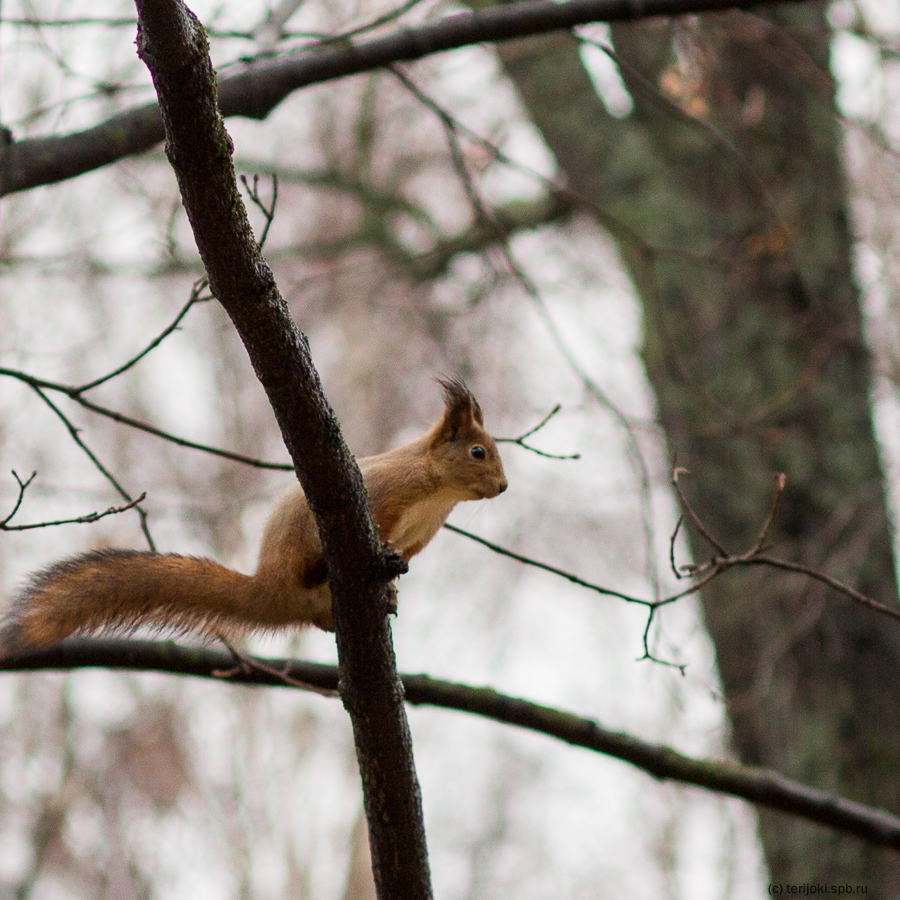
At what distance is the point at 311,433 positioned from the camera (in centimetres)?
182

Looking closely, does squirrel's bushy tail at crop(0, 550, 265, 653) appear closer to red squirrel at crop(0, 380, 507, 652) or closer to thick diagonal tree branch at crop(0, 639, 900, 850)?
red squirrel at crop(0, 380, 507, 652)

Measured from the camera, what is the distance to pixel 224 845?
32.4 ft

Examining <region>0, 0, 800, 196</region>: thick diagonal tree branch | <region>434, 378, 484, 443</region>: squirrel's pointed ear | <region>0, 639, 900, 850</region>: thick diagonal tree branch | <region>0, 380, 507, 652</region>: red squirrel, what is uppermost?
<region>0, 0, 800, 196</region>: thick diagonal tree branch

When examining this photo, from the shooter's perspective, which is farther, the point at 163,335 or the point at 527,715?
the point at 527,715

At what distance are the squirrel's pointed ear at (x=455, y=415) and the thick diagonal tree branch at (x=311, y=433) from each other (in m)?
1.00

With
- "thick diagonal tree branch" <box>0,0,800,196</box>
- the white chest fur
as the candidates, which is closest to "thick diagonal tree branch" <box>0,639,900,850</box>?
the white chest fur

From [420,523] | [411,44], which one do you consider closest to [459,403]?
[420,523]

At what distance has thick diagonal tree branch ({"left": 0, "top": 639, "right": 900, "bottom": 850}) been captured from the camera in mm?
2662

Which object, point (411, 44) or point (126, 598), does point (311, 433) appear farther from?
point (411, 44)

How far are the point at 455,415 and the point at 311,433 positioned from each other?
117 cm

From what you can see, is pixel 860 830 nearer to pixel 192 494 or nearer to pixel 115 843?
pixel 192 494

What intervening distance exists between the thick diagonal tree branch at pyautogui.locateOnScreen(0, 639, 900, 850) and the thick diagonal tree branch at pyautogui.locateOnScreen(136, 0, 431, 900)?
484mm

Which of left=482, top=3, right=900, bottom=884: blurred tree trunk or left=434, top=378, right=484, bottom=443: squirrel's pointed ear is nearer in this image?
left=434, top=378, right=484, bottom=443: squirrel's pointed ear

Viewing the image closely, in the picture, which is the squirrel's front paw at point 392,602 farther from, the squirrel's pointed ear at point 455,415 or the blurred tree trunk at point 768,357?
the blurred tree trunk at point 768,357
